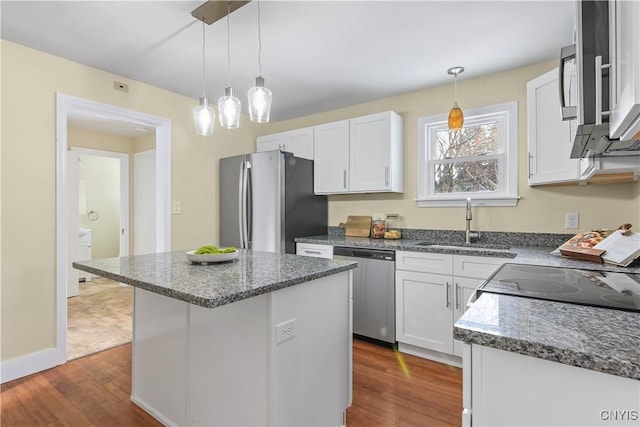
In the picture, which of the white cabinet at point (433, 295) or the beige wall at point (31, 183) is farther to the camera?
the white cabinet at point (433, 295)

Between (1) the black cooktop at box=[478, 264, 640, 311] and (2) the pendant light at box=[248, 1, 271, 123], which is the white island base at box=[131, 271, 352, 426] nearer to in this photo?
(1) the black cooktop at box=[478, 264, 640, 311]

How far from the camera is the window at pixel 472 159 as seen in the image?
2.81 m

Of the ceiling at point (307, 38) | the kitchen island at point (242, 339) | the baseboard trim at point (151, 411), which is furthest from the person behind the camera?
the ceiling at point (307, 38)

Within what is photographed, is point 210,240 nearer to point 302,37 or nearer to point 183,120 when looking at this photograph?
point 183,120

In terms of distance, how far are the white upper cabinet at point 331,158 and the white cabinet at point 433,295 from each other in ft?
3.63

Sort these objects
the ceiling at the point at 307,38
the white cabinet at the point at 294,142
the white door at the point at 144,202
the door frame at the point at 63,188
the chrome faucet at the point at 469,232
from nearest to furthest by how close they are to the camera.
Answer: the ceiling at the point at 307,38 < the door frame at the point at 63,188 < the chrome faucet at the point at 469,232 < the white cabinet at the point at 294,142 < the white door at the point at 144,202

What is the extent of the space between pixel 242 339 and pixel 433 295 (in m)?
1.68

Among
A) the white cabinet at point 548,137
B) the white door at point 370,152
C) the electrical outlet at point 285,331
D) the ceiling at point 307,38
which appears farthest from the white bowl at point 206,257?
the white cabinet at point 548,137

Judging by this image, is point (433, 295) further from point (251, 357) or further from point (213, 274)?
point (213, 274)

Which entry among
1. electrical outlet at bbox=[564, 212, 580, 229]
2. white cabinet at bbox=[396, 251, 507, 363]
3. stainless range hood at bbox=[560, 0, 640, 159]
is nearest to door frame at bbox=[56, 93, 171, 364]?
white cabinet at bbox=[396, 251, 507, 363]

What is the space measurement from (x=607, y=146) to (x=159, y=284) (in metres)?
1.91

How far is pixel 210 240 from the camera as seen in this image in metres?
3.70

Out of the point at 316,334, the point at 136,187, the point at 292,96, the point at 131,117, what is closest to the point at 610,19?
the point at 316,334

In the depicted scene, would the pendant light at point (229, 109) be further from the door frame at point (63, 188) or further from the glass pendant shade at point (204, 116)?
the door frame at point (63, 188)
